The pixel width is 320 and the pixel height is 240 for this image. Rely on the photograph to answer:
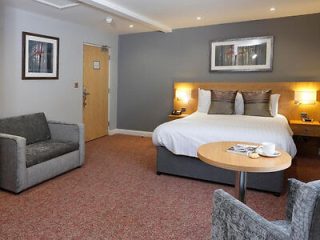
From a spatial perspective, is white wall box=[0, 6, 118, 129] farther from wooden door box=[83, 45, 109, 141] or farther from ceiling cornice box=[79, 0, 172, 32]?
ceiling cornice box=[79, 0, 172, 32]

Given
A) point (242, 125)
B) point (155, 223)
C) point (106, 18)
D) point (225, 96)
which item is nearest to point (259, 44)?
point (225, 96)

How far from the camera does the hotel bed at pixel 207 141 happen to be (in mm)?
3154

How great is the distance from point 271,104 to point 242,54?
3.76 ft

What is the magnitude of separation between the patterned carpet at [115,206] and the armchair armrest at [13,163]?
12cm

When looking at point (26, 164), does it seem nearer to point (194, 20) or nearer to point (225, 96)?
point (225, 96)

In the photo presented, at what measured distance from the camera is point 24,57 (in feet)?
14.2

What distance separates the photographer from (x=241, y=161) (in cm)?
195

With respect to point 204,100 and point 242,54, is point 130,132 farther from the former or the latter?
point 242,54

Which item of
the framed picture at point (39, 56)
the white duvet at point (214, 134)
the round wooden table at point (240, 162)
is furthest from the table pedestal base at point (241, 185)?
the framed picture at point (39, 56)

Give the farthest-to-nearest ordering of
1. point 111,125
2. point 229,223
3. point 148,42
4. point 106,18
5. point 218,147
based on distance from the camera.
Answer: point 111,125 → point 148,42 → point 106,18 → point 218,147 → point 229,223

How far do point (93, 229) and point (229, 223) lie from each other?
1.37 m

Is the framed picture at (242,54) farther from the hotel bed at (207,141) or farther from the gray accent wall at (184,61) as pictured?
the hotel bed at (207,141)

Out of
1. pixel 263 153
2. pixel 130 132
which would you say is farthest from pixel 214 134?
pixel 130 132

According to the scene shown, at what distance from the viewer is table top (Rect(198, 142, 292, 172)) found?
1847 mm
